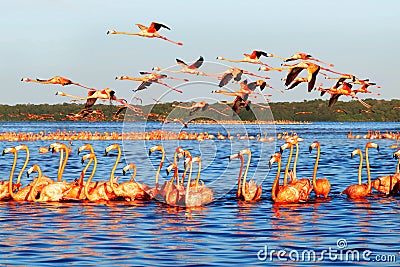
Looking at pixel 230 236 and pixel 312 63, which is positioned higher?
pixel 312 63

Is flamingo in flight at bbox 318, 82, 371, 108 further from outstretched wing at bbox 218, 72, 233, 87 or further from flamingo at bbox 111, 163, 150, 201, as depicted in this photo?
flamingo at bbox 111, 163, 150, 201

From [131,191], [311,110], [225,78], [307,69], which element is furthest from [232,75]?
[311,110]

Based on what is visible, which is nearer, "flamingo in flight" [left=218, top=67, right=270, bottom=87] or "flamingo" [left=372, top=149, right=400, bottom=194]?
"flamingo in flight" [left=218, top=67, right=270, bottom=87]

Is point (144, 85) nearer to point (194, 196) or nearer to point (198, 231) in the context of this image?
point (194, 196)

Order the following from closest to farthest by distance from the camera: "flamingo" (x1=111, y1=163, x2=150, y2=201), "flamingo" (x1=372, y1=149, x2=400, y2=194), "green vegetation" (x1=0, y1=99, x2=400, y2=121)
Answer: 1. "flamingo" (x1=111, y1=163, x2=150, y2=201)
2. "flamingo" (x1=372, y1=149, x2=400, y2=194)
3. "green vegetation" (x1=0, y1=99, x2=400, y2=121)

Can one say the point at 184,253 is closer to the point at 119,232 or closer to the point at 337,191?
the point at 119,232

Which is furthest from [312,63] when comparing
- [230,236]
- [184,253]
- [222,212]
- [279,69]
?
[184,253]

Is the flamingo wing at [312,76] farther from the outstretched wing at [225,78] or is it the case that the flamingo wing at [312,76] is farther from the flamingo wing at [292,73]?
the outstretched wing at [225,78]

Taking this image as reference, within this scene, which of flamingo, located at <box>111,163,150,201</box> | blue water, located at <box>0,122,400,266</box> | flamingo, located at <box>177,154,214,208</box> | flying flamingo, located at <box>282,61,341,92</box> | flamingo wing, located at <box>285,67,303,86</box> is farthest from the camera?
flamingo, located at <box>111,163,150,201</box>

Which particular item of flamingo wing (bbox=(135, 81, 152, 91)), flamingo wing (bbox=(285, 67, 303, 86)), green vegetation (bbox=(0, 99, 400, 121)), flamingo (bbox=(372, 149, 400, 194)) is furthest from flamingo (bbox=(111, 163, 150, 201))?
green vegetation (bbox=(0, 99, 400, 121))

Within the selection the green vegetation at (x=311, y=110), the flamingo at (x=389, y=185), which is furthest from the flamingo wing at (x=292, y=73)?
the green vegetation at (x=311, y=110)

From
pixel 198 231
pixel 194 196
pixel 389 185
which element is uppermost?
pixel 389 185

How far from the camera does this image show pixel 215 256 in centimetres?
1517

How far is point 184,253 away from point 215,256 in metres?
0.66
